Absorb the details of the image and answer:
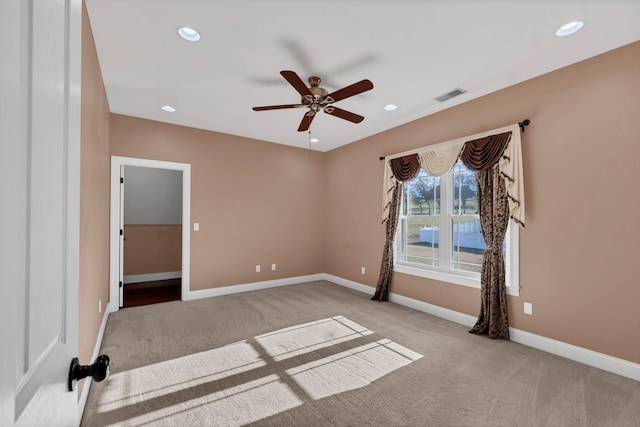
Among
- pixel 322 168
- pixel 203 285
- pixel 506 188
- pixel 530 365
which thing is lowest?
pixel 530 365

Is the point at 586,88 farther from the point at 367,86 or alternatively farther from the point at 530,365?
the point at 530,365

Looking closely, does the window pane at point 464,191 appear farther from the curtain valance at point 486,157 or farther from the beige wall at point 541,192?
the beige wall at point 541,192

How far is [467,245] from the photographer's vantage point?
381 cm

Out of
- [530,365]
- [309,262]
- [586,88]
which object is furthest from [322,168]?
[530,365]

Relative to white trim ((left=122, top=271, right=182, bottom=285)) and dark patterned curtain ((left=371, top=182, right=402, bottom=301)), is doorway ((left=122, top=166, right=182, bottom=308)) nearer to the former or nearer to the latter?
white trim ((left=122, top=271, right=182, bottom=285))

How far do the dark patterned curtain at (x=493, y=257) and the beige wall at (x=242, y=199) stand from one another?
341 cm

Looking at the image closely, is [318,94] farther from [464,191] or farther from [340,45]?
[464,191]

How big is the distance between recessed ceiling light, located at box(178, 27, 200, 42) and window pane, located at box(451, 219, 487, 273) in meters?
3.59

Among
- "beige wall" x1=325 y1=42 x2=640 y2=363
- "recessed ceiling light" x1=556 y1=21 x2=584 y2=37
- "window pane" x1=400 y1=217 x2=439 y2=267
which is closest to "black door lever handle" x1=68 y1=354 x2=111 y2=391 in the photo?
"recessed ceiling light" x1=556 y1=21 x2=584 y2=37

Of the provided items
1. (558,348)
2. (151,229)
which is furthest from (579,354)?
(151,229)

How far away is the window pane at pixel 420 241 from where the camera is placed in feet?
13.9

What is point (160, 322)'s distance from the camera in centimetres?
371

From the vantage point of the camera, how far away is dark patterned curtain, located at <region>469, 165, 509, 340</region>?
3244 millimetres

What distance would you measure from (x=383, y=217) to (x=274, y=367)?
9.42 ft
